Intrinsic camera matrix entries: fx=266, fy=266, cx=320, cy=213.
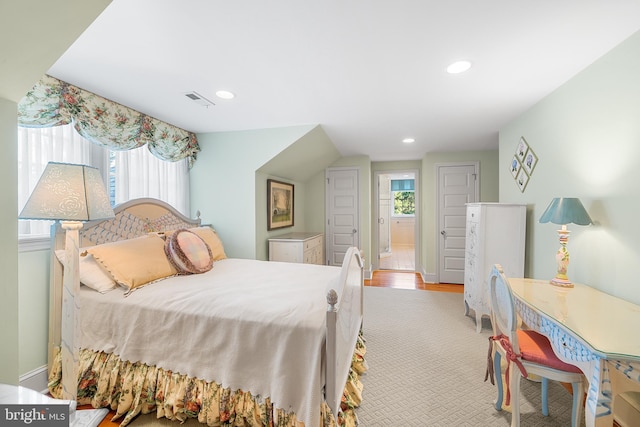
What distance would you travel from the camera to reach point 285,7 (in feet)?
4.32

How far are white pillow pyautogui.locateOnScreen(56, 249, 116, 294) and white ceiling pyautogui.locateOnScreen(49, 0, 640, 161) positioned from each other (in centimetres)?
135

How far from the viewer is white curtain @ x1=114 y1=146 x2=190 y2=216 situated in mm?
2637

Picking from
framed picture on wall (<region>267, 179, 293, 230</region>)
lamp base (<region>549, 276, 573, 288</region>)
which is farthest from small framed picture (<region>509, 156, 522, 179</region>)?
framed picture on wall (<region>267, 179, 293, 230</region>)

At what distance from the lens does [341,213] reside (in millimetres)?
5234

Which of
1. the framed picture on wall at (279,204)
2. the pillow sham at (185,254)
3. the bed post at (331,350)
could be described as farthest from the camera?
the framed picture on wall at (279,204)

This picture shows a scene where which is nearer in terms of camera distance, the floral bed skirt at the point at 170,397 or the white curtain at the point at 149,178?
the floral bed skirt at the point at 170,397

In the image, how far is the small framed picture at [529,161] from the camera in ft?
8.80

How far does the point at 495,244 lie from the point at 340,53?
2.53 metres

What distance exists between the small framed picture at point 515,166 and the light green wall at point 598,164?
38cm

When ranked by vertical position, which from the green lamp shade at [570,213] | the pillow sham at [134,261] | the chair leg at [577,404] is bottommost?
the chair leg at [577,404]

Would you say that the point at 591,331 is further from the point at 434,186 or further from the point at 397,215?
the point at 397,215

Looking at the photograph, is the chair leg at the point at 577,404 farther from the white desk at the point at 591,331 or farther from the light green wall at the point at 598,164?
the light green wall at the point at 598,164

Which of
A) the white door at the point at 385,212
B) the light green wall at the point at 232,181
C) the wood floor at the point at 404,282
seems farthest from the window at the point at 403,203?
the light green wall at the point at 232,181

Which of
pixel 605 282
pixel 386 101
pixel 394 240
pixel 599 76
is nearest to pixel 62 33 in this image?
pixel 386 101
